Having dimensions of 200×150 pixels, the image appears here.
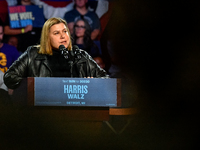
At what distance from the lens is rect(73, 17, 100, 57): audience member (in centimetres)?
484

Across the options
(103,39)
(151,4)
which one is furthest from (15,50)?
(151,4)

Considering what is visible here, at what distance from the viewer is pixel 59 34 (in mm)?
2637

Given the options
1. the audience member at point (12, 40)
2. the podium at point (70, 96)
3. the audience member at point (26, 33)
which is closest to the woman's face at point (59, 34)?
the podium at point (70, 96)

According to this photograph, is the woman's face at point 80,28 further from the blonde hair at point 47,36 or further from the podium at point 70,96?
the podium at point 70,96

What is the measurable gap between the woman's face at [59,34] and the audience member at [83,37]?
7.10 feet

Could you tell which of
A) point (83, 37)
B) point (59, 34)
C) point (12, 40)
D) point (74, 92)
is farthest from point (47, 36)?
point (12, 40)

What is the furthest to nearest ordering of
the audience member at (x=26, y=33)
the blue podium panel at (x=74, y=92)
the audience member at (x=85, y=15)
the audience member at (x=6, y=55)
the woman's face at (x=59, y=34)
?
the audience member at (x=85, y=15), the audience member at (x=26, y=33), the audience member at (x=6, y=55), the woman's face at (x=59, y=34), the blue podium panel at (x=74, y=92)

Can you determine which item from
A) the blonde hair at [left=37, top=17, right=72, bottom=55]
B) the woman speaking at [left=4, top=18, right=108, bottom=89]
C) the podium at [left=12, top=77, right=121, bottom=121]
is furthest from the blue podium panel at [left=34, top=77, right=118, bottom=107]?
Result: the blonde hair at [left=37, top=17, right=72, bottom=55]

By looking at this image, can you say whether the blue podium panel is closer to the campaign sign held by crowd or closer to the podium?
the podium

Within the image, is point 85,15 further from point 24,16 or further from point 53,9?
point 24,16

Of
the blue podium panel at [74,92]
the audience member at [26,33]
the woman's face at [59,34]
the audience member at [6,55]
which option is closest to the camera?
the blue podium panel at [74,92]

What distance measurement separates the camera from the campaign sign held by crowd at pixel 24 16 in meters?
4.79

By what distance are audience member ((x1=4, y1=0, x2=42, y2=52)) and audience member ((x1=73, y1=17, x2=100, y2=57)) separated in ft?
1.93

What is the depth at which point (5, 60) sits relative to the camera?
4660 millimetres
